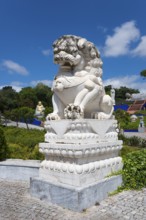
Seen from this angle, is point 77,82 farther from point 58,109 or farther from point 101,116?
point 101,116

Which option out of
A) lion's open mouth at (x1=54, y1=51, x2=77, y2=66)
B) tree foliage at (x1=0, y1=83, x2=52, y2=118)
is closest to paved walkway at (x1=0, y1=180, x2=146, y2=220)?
lion's open mouth at (x1=54, y1=51, x2=77, y2=66)

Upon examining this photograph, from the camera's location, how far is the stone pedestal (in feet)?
14.5

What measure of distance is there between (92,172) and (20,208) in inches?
58.6

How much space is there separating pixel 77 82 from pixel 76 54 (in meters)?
0.62

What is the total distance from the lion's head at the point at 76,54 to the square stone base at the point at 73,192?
96.4 inches

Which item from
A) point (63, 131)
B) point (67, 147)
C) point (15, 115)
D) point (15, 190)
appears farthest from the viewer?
point (15, 115)

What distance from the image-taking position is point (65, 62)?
537 centimetres

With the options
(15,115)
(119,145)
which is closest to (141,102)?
(15,115)

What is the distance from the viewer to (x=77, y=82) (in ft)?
17.1

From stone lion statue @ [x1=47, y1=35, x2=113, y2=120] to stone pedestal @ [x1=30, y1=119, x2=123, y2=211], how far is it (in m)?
0.30

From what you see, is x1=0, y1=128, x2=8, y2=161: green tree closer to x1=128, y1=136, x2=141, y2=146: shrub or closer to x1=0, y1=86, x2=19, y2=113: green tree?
x1=128, y1=136, x2=141, y2=146: shrub

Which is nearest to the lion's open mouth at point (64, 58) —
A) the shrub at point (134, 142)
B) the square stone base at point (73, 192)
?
the square stone base at point (73, 192)

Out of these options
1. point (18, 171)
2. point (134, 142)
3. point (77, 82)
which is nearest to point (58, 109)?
point (77, 82)

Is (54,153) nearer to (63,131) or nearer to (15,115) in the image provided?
(63,131)
